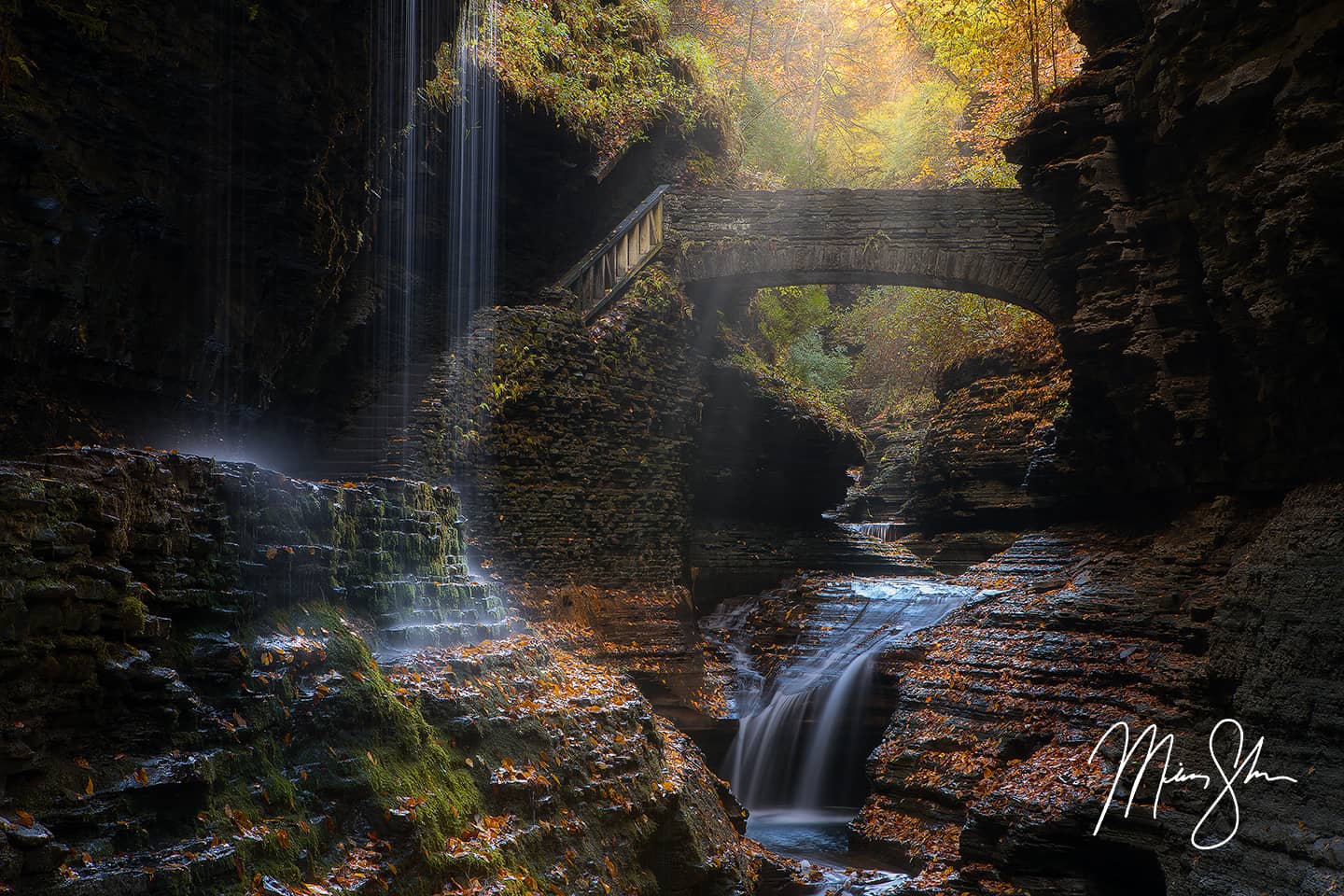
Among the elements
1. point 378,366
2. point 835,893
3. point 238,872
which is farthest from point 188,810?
point 378,366

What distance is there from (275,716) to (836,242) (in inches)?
478

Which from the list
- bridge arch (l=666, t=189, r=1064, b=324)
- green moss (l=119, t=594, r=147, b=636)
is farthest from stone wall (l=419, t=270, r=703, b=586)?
green moss (l=119, t=594, r=147, b=636)

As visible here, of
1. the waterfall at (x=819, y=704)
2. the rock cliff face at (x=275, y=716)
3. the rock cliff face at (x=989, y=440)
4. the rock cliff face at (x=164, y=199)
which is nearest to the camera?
the rock cliff face at (x=275, y=716)

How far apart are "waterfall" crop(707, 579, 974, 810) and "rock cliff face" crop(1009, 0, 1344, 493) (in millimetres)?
3531

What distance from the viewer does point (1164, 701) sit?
321 inches

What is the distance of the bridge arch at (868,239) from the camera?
46.1 feet

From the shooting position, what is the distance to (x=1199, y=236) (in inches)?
364

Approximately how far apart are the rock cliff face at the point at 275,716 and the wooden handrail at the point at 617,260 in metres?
7.34

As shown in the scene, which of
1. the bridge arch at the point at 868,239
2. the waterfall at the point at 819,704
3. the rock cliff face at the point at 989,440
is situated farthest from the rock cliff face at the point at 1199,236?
the rock cliff face at the point at 989,440

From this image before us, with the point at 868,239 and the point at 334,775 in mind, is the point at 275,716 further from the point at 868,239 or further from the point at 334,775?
the point at 868,239

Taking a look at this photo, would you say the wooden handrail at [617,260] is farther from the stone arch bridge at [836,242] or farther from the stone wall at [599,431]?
the stone wall at [599,431]

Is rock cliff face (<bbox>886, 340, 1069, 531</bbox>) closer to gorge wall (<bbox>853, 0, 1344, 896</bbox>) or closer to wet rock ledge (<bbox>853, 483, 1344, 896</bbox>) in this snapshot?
gorge wall (<bbox>853, 0, 1344, 896</bbox>)

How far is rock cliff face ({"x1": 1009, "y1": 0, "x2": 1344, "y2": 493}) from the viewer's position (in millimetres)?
6992

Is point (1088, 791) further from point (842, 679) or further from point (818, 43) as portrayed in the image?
point (818, 43)
